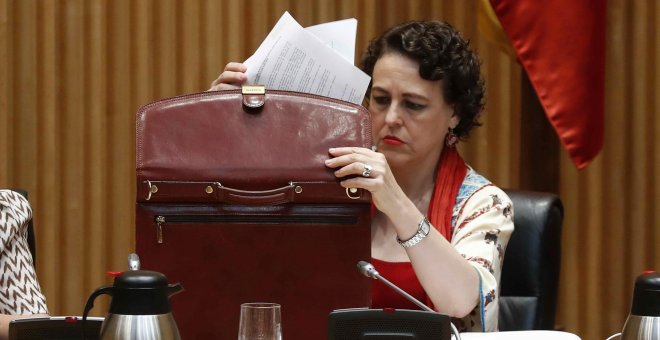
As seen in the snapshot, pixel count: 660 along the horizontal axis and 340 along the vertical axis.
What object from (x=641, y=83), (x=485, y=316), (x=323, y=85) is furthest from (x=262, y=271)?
(x=641, y=83)

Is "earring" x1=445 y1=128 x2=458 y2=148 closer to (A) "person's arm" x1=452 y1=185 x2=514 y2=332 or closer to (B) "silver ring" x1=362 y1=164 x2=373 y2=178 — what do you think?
(A) "person's arm" x1=452 y1=185 x2=514 y2=332

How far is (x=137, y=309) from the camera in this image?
4.12 feet

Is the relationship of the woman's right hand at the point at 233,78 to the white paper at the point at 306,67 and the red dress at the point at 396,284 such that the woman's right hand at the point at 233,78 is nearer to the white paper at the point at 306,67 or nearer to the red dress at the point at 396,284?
the white paper at the point at 306,67

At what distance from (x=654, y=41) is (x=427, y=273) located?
5.20 feet

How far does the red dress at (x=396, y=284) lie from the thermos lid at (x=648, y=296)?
0.82 meters

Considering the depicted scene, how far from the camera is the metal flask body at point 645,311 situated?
1427 mm

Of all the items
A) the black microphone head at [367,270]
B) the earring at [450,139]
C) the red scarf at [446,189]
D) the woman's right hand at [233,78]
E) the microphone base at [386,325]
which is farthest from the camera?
the earring at [450,139]

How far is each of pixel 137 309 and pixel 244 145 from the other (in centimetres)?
58

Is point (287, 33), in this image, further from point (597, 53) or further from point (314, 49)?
point (597, 53)

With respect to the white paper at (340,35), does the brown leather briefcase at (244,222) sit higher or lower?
lower

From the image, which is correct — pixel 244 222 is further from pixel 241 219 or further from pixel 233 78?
pixel 233 78

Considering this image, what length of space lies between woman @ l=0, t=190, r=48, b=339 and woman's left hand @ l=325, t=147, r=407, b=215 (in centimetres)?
75

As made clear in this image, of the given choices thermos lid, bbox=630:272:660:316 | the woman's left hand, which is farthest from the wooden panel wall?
thermos lid, bbox=630:272:660:316

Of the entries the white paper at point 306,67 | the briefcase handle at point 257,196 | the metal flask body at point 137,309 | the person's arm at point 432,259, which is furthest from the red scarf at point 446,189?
the metal flask body at point 137,309
